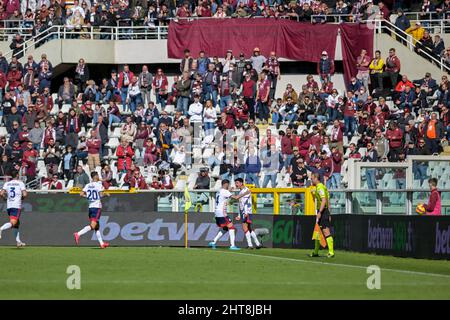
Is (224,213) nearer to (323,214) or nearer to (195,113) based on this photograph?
(323,214)

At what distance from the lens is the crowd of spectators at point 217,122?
128 ft

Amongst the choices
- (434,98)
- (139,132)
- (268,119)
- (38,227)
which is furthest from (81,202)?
(434,98)

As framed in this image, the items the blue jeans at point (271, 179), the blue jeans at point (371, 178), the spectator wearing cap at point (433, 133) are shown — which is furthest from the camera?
the blue jeans at point (271, 179)

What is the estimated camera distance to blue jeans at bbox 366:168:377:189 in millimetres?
33750

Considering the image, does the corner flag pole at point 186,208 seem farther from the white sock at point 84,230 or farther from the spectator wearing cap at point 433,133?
the spectator wearing cap at point 433,133

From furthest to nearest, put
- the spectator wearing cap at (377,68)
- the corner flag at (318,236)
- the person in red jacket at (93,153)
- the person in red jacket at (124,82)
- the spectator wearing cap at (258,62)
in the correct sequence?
the person in red jacket at (124,82), the spectator wearing cap at (258,62), the spectator wearing cap at (377,68), the person in red jacket at (93,153), the corner flag at (318,236)

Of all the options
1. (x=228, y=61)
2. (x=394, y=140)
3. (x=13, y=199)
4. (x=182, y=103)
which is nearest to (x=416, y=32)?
(x=228, y=61)

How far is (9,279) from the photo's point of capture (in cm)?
2255

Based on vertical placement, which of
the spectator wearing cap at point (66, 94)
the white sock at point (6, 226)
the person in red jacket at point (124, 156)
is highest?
the spectator wearing cap at point (66, 94)

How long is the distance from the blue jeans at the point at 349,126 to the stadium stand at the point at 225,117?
0.10ft

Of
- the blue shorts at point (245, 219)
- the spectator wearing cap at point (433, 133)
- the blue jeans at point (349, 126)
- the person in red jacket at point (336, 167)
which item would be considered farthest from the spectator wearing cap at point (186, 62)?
the blue shorts at point (245, 219)

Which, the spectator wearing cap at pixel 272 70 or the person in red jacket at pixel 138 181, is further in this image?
the spectator wearing cap at pixel 272 70

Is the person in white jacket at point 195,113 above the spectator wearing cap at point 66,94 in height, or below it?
below
